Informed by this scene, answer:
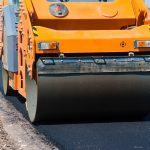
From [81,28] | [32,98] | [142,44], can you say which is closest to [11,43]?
[81,28]

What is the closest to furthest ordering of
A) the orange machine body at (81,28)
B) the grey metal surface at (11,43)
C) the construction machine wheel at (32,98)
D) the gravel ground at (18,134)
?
the gravel ground at (18,134) < the orange machine body at (81,28) < the construction machine wheel at (32,98) < the grey metal surface at (11,43)

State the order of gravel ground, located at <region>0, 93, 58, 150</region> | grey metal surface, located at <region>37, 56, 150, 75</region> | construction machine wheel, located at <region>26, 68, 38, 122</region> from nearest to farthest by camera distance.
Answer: gravel ground, located at <region>0, 93, 58, 150</region>, grey metal surface, located at <region>37, 56, 150, 75</region>, construction machine wheel, located at <region>26, 68, 38, 122</region>

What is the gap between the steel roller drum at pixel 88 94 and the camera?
234 inches

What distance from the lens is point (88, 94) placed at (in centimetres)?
604

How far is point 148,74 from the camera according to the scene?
6.07 m

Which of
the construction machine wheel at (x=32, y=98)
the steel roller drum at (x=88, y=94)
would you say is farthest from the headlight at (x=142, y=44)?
the construction machine wheel at (x=32, y=98)

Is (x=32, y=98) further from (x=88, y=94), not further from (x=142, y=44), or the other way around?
(x=142, y=44)

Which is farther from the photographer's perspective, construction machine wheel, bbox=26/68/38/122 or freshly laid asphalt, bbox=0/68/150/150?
construction machine wheel, bbox=26/68/38/122

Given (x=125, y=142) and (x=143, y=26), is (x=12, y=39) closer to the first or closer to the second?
(x=143, y=26)

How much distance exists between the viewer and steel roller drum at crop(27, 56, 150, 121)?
5.95 m

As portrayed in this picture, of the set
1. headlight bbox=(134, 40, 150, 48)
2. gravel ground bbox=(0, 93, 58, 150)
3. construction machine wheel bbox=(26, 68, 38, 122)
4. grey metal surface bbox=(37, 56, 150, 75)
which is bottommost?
gravel ground bbox=(0, 93, 58, 150)

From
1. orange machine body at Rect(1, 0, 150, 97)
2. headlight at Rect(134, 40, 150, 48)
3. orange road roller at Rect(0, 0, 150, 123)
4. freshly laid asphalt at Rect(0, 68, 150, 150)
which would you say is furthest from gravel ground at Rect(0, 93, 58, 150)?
headlight at Rect(134, 40, 150, 48)

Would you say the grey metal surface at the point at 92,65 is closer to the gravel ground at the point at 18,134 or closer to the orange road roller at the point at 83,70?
the orange road roller at the point at 83,70

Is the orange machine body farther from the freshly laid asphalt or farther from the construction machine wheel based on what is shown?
the freshly laid asphalt
